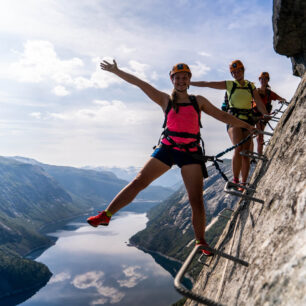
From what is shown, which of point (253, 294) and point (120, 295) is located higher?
point (253, 294)

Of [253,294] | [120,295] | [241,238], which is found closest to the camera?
[253,294]

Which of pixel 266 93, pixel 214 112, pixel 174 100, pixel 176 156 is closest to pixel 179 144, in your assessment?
pixel 176 156

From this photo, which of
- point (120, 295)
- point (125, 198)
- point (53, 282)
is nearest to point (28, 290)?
point (53, 282)

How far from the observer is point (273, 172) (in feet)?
17.1

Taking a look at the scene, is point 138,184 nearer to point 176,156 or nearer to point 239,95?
point 176,156

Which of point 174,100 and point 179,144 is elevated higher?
point 174,100

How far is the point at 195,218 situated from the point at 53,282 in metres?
211

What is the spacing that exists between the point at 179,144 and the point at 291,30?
379 inches

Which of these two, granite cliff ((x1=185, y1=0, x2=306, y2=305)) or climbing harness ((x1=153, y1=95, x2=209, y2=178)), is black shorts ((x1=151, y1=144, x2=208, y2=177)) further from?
granite cliff ((x1=185, y1=0, x2=306, y2=305))

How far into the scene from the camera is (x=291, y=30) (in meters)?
12.0

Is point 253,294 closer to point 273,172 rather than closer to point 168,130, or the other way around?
point 273,172

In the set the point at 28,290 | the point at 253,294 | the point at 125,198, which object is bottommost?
the point at 28,290

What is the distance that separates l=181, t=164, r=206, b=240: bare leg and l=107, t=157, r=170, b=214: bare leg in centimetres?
62

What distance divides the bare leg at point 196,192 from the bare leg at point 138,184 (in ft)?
Result: 2.02
